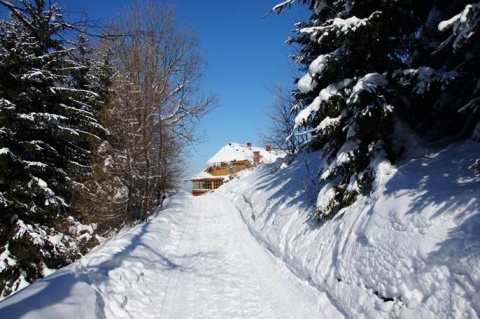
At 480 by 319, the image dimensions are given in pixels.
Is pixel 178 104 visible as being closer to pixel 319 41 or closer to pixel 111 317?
pixel 319 41

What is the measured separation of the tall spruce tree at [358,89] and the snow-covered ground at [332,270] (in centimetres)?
49

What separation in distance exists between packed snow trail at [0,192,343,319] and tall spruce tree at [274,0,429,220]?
1.93m

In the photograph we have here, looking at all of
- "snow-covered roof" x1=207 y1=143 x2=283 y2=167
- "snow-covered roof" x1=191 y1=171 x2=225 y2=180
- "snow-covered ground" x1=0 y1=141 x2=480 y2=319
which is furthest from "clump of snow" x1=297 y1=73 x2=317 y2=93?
"snow-covered roof" x1=191 y1=171 x2=225 y2=180

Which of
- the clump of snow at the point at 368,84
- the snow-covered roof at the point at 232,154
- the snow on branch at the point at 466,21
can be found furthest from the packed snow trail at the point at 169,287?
the snow-covered roof at the point at 232,154

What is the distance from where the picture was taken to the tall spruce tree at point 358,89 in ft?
19.2

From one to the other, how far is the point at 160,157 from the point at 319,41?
12.0 meters

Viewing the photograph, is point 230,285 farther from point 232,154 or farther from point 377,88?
point 232,154

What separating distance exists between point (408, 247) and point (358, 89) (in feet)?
9.35

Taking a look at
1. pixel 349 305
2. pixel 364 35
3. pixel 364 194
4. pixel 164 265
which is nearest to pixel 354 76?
pixel 364 35

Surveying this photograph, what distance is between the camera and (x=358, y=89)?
18.6 feet

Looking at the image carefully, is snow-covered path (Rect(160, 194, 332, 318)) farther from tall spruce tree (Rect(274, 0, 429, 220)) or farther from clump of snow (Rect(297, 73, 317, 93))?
clump of snow (Rect(297, 73, 317, 93))

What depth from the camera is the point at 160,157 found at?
16562 millimetres

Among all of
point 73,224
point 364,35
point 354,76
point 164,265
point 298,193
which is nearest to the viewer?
point 364,35

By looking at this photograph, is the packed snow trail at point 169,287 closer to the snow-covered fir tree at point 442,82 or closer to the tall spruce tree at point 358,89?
the tall spruce tree at point 358,89
